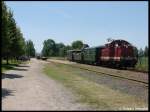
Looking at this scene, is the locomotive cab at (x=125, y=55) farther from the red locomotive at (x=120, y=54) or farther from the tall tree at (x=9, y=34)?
the tall tree at (x=9, y=34)

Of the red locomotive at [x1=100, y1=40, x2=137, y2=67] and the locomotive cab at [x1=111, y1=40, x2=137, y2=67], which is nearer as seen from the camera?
the locomotive cab at [x1=111, y1=40, x2=137, y2=67]

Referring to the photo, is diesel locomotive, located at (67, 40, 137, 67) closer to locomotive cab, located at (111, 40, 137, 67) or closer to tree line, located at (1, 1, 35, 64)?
locomotive cab, located at (111, 40, 137, 67)

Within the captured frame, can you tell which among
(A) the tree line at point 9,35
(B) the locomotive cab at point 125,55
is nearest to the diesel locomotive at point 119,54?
(B) the locomotive cab at point 125,55

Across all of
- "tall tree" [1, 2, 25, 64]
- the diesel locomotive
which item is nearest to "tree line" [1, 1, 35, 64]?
"tall tree" [1, 2, 25, 64]

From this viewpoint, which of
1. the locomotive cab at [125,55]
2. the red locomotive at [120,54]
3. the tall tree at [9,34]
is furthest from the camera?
the red locomotive at [120,54]

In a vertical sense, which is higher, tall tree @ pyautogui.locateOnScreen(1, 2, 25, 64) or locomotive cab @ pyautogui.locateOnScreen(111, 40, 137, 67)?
tall tree @ pyautogui.locateOnScreen(1, 2, 25, 64)

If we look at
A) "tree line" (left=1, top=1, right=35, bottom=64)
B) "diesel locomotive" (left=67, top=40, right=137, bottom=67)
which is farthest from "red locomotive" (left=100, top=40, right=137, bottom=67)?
"tree line" (left=1, top=1, right=35, bottom=64)

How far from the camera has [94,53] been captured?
64.2 m

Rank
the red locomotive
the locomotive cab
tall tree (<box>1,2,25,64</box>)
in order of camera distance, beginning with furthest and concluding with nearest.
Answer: the red locomotive
the locomotive cab
tall tree (<box>1,2,25,64</box>)

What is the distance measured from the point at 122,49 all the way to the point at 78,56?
38.7 m

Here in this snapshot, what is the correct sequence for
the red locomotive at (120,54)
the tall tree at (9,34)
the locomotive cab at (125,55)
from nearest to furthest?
the tall tree at (9,34), the locomotive cab at (125,55), the red locomotive at (120,54)

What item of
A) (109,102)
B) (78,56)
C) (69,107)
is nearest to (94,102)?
(109,102)

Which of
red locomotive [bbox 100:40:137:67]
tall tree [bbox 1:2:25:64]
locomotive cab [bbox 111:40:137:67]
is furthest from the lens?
red locomotive [bbox 100:40:137:67]

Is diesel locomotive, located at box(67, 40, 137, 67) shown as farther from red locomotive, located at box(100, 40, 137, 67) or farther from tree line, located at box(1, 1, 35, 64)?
tree line, located at box(1, 1, 35, 64)
